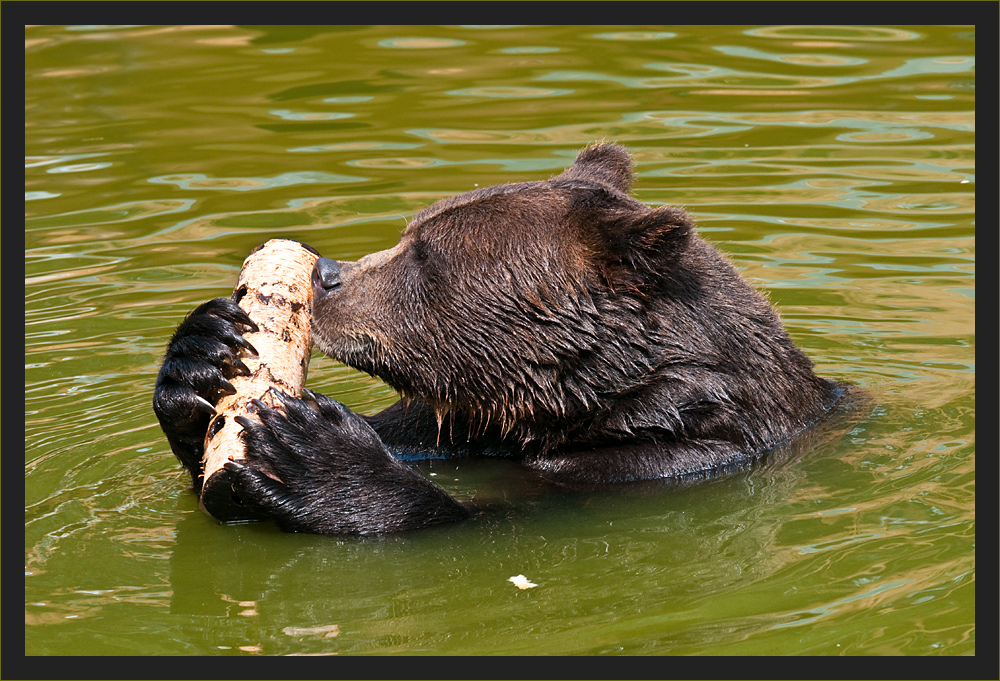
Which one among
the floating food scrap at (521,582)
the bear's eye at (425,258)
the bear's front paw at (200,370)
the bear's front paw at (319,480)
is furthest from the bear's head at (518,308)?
the floating food scrap at (521,582)

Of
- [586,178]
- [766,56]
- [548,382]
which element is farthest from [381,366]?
[766,56]

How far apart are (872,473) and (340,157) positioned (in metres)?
8.93

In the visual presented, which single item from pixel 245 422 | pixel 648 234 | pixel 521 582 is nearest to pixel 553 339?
pixel 648 234

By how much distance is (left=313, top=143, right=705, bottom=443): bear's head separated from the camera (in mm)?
7727

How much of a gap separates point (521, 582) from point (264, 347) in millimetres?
2075

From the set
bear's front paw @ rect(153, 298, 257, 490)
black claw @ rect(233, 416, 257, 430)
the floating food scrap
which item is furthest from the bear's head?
the floating food scrap

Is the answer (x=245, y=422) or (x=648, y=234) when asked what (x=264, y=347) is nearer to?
(x=245, y=422)

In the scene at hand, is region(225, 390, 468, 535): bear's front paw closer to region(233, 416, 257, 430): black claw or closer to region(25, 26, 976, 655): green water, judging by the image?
region(233, 416, 257, 430): black claw

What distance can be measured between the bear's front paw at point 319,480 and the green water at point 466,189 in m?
0.14

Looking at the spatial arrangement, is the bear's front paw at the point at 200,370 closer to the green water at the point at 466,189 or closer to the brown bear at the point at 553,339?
the brown bear at the point at 553,339

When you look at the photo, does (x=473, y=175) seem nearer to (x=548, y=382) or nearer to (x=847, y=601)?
(x=548, y=382)

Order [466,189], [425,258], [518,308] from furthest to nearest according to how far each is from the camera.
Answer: [466,189]
[425,258]
[518,308]

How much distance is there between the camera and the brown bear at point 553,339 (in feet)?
24.8

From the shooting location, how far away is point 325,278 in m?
8.03
